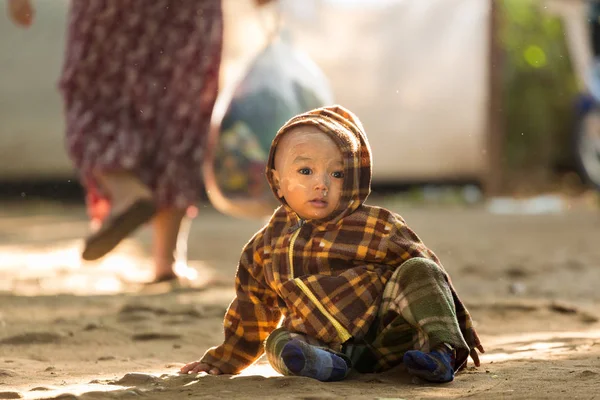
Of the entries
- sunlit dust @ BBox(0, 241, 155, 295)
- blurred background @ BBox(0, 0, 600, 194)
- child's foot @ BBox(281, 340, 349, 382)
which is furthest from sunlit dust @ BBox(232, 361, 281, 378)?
blurred background @ BBox(0, 0, 600, 194)

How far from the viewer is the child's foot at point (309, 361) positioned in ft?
8.23

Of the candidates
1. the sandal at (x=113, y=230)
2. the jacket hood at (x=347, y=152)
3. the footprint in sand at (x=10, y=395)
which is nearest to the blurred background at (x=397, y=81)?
the sandal at (x=113, y=230)

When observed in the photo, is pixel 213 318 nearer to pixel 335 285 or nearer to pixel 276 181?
pixel 276 181

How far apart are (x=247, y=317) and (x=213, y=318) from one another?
3.60 feet

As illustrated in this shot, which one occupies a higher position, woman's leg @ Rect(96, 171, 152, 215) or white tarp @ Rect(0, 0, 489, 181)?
white tarp @ Rect(0, 0, 489, 181)

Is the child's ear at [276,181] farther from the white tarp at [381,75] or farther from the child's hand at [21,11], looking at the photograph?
the white tarp at [381,75]

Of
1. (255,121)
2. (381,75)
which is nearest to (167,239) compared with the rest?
(255,121)

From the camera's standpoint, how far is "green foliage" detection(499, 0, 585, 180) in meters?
11.7

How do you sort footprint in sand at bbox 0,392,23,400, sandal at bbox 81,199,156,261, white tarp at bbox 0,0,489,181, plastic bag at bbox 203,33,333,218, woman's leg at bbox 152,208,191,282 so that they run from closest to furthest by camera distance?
footprint in sand at bbox 0,392,23,400 → sandal at bbox 81,199,156,261 → plastic bag at bbox 203,33,333,218 → woman's leg at bbox 152,208,191,282 → white tarp at bbox 0,0,489,181

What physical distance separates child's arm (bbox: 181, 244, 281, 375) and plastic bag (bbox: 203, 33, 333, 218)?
1.86 metres

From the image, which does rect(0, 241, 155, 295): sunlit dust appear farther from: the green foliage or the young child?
the green foliage

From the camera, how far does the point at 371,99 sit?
9438 millimetres

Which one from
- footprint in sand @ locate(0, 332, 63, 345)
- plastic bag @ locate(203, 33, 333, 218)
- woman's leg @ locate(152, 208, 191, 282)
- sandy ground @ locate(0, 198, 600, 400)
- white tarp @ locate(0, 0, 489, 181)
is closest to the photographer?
sandy ground @ locate(0, 198, 600, 400)

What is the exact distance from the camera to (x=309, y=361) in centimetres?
251
